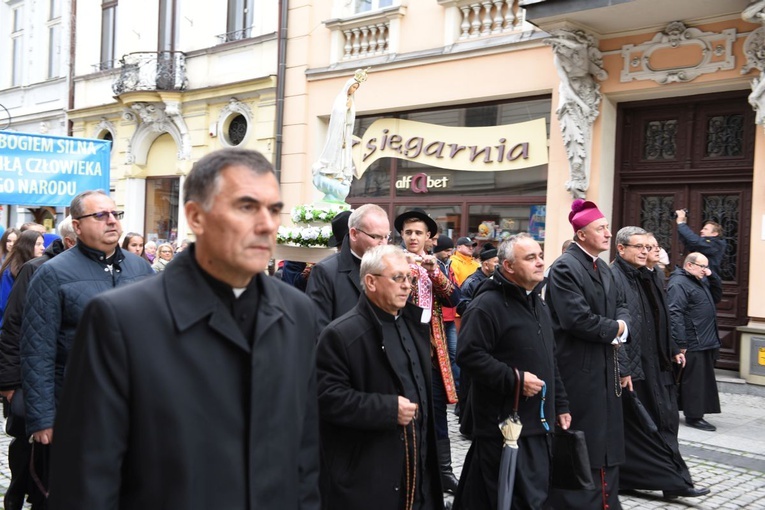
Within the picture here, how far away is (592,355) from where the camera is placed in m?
5.29

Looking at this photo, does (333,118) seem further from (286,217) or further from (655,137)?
(286,217)

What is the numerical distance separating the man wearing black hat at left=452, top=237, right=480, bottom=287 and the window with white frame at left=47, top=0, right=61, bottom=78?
1643cm

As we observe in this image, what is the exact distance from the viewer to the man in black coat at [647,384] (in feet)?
19.5

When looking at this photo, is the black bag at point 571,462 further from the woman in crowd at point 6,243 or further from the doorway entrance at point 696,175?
the doorway entrance at point 696,175

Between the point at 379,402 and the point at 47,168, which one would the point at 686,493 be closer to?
the point at 379,402

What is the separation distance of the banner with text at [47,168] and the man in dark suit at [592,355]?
556 centimetres

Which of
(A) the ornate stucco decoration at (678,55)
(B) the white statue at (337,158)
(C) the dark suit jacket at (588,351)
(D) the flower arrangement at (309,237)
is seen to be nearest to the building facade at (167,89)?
(B) the white statue at (337,158)

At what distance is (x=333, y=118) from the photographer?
8.45 m

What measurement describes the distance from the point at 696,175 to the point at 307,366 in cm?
945

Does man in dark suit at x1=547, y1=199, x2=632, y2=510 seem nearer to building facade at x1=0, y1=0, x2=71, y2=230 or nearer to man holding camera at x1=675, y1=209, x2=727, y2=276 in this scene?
man holding camera at x1=675, y1=209, x2=727, y2=276

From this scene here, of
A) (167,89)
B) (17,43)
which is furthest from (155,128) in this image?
(17,43)

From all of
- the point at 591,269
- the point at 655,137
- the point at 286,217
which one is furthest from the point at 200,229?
the point at 286,217

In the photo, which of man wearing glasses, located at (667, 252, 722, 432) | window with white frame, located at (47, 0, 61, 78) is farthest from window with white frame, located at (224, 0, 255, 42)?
man wearing glasses, located at (667, 252, 722, 432)

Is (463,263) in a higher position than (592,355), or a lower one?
higher
